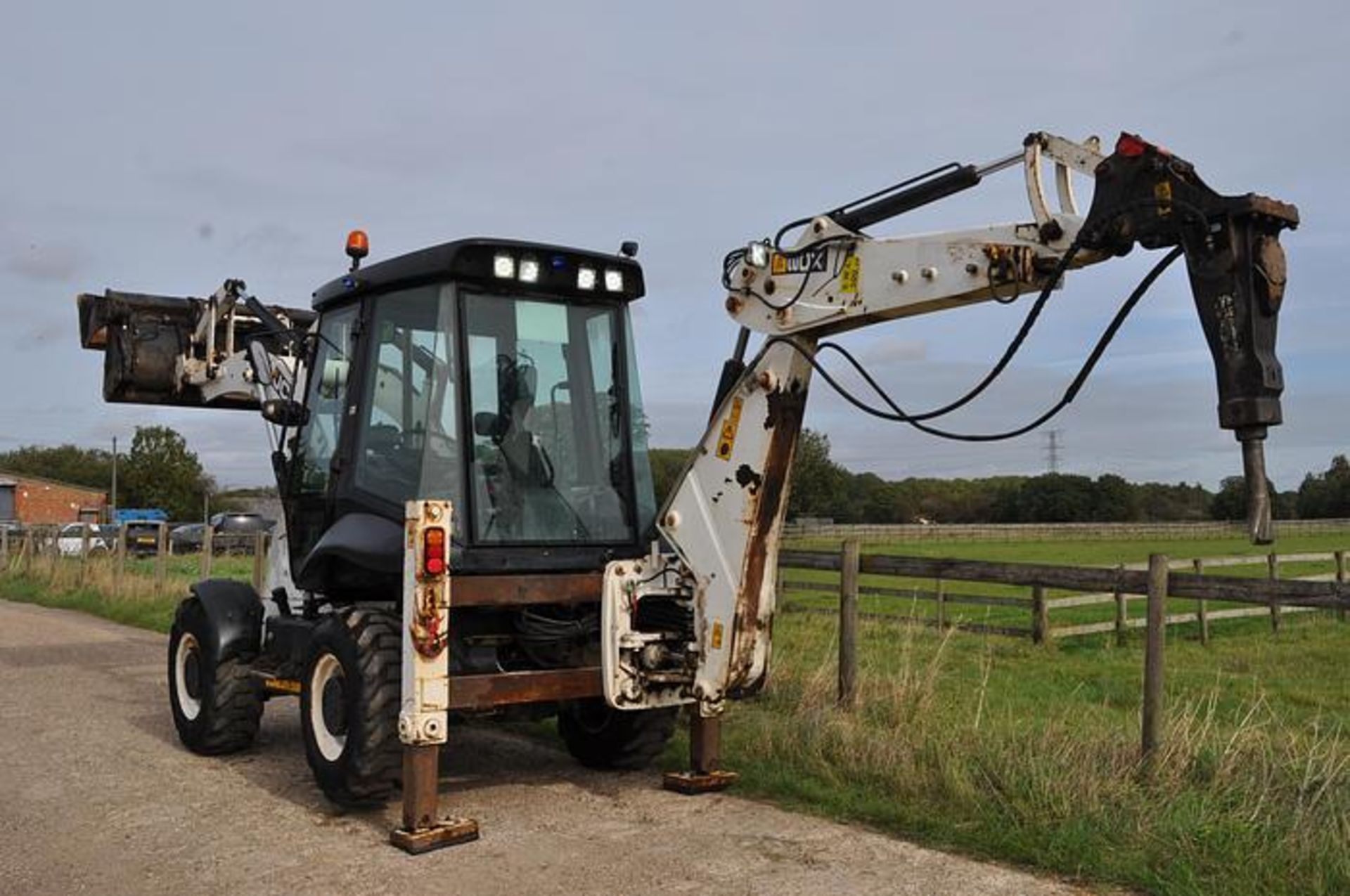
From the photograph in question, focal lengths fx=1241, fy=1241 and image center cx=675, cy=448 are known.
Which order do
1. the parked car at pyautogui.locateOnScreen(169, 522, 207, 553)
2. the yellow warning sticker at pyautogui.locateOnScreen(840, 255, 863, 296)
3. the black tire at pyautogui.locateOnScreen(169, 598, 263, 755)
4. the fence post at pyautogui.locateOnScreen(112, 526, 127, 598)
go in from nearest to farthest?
the yellow warning sticker at pyautogui.locateOnScreen(840, 255, 863, 296), the black tire at pyautogui.locateOnScreen(169, 598, 263, 755), the fence post at pyautogui.locateOnScreen(112, 526, 127, 598), the parked car at pyautogui.locateOnScreen(169, 522, 207, 553)

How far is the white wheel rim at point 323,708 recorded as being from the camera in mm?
6316

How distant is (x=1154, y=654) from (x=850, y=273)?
8.48 ft

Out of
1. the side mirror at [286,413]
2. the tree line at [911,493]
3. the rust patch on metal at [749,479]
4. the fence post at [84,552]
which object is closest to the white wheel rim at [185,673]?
the side mirror at [286,413]

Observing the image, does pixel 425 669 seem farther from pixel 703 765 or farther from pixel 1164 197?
pixel 1164 197

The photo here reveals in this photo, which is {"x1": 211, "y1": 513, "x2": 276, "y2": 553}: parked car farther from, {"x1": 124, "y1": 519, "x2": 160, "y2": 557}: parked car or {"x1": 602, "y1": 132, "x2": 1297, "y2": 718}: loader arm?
{"x1": 602, "y1": 132, "x2": 1297, "y2": 718}: loader arm

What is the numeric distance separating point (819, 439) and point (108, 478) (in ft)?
191

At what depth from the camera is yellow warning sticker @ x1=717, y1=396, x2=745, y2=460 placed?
21.2 feet

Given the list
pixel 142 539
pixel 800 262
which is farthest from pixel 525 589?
pixel 142 539

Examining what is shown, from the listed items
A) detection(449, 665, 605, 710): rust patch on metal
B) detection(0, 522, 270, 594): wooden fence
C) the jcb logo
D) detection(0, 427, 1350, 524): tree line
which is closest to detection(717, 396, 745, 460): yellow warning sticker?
the jcb logo

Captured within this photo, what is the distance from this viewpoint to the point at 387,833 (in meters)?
6.02

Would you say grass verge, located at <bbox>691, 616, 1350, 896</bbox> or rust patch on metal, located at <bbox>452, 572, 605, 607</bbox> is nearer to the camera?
grass verge, located at <bbox>691, 616, 1350, 896</bbox>

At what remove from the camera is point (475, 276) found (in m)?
6.54

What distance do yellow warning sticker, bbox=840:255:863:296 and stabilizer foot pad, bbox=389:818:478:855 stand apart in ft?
10.3

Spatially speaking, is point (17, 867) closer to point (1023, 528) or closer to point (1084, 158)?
point (1084, 158)
